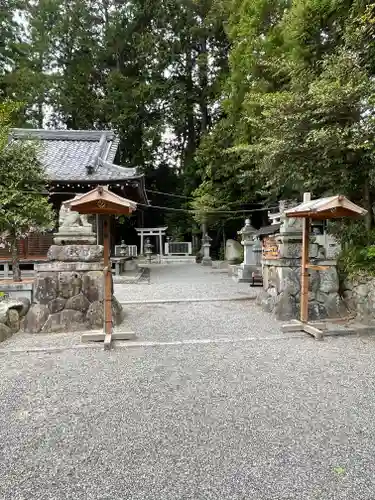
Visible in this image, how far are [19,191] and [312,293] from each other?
16.8ft

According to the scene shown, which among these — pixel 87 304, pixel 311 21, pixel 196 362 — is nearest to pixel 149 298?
pixel 87 304

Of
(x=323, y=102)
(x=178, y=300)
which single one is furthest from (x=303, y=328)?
(x=323, y=102)

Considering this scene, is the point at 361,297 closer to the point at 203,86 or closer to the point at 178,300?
the point at 178,300

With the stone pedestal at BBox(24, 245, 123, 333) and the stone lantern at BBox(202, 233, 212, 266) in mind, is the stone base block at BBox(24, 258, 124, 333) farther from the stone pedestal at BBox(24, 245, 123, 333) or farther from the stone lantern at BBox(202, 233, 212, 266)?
the stone lantern at BBox(202, 233, 212, 266)

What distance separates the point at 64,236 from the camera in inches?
183

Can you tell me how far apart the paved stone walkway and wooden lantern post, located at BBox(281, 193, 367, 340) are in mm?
345

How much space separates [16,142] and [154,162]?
15592 mm

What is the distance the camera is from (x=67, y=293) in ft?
14.6

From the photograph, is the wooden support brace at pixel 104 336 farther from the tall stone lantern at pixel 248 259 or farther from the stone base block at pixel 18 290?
the tall stone lantern at pixel 248 259

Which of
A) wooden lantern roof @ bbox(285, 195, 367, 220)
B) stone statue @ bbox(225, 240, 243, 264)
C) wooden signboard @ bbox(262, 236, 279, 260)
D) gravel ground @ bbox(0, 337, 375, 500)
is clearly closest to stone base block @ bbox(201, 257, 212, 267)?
stone statue @ bbox(225, 240, 243, 264)

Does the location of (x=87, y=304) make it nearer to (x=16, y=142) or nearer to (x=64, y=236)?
(x=64, y=236)

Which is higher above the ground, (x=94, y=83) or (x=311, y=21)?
(x=94, y=83)

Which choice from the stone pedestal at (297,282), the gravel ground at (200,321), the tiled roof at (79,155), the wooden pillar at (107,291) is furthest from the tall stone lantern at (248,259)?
the wooden pillar at (107,291)

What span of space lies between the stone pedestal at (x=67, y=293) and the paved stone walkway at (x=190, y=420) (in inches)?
16.1
